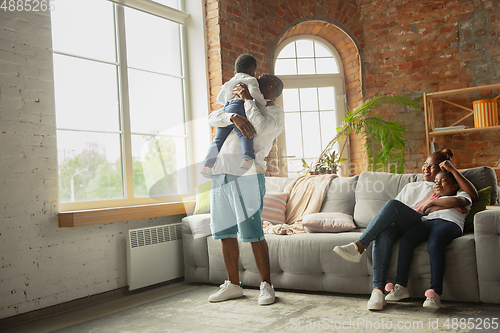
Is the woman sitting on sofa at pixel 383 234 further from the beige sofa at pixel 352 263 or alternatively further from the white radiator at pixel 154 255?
the white radiator at pixel 154 255

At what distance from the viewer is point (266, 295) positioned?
263cm

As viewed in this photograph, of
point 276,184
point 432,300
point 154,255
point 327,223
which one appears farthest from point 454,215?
point 154,255

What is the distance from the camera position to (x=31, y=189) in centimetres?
277

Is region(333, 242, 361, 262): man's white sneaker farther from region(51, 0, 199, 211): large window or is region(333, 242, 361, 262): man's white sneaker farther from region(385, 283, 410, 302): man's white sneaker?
region(51, 0, 199, 211): large window

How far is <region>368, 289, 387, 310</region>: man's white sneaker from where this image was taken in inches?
92.6

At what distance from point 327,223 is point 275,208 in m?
0.60

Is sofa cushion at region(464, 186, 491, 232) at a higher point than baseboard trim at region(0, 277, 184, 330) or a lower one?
higher

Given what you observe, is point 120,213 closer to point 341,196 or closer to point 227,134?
point 227,134

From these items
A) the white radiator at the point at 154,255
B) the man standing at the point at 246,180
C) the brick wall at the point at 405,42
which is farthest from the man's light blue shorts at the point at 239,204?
the brick wall at the point at 405,42

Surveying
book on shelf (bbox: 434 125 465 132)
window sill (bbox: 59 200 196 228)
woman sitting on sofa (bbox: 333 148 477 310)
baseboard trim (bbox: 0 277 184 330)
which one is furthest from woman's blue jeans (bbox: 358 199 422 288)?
book on shelf (bbox: 434 125 465 132)

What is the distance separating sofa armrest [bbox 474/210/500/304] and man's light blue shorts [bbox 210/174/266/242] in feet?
3.98

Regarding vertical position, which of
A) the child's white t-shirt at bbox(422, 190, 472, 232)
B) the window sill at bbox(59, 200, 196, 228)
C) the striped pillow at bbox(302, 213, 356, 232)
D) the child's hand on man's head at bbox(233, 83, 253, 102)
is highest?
the child's hand on man's head at bbox(233, 83, 253, 102)

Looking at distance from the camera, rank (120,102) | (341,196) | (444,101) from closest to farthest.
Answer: (341,196), (120,102), (444,101)

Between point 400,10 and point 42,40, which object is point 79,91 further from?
point 400,10
